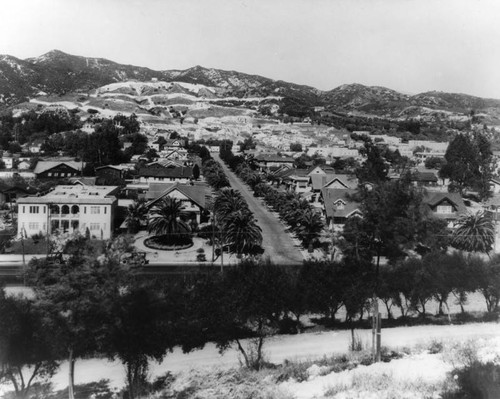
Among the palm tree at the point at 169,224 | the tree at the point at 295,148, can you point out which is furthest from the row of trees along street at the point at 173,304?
the tree at the point at 295,148

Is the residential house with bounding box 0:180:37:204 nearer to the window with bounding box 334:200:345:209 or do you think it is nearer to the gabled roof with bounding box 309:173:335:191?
the window with bounding box 334:200:345:209

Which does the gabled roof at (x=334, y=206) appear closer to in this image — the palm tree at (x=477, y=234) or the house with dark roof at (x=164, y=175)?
the palm tree at (x=477, y=234)


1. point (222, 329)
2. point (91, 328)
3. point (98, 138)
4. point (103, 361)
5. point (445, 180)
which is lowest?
point (103, 361)

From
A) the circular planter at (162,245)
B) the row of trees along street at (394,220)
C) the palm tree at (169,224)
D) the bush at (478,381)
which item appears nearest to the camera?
the bush at (478,381)

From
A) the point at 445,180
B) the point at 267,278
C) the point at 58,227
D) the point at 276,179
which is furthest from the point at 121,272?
the point at 445,180

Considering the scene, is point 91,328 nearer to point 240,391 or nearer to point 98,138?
point 240,391
